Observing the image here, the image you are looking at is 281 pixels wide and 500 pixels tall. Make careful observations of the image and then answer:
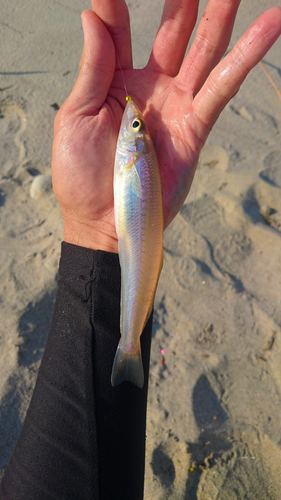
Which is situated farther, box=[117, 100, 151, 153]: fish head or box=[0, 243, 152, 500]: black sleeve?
box=[117, 100, 151, 153]: fish head

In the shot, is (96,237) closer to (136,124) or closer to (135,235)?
(135,235)

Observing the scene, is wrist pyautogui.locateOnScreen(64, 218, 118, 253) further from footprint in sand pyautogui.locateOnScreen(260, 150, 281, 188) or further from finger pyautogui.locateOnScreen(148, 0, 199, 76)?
footprint in sand pyautogui.locateOnScreen(260, 150, 281, 188)

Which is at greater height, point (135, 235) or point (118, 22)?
point (118, 22)

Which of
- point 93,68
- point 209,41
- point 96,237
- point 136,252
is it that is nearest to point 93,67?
point 93,68

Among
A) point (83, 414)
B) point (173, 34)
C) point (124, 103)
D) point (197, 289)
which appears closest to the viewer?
point (83, 414)

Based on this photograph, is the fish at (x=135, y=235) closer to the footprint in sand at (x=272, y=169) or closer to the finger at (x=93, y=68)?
the finger at (x=93, y=68)

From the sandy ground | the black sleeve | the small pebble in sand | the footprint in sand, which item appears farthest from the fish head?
the footprint in sand
